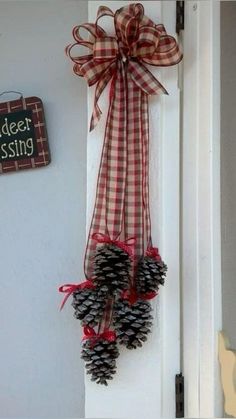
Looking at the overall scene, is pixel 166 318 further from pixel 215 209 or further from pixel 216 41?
pixel 216 41

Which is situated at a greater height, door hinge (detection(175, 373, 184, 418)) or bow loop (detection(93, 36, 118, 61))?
bow loop (detection(93, 36, 118, 61))

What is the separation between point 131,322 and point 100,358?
0.10 meters

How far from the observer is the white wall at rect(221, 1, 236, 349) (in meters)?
0.89

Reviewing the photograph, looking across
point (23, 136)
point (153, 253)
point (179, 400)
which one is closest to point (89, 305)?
point (153, 253)

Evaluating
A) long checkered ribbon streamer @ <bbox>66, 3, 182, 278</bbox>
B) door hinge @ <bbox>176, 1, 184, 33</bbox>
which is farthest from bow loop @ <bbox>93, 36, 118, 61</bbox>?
door hinge @ <bbox>176, 1, 184, 33</bbox>

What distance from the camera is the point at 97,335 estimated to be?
2.72ft

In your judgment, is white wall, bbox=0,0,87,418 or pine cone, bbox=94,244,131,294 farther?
white wall, bbox=0,0,87,418

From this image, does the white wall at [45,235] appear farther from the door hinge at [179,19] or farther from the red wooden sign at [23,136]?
the door hinge at [179,19]

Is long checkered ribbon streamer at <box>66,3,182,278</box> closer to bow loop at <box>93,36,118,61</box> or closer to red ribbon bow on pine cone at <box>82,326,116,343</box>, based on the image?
bow loop at <box>93,36,118,61</box>

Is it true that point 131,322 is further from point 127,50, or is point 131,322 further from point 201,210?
point 127,50

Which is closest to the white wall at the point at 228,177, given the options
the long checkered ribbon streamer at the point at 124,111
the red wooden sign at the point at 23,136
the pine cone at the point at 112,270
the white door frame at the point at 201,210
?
the white door frame at the point at 201,210

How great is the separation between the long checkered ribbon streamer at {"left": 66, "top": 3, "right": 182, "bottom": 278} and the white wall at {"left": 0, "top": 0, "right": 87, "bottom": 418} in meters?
0.06

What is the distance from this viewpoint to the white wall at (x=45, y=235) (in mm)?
901

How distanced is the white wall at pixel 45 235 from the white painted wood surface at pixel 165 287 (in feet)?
0.12
